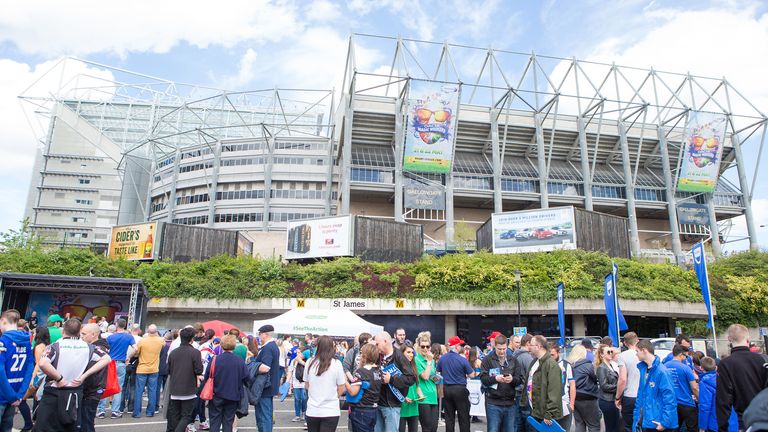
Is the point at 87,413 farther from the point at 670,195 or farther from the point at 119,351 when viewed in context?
the point at 670,195

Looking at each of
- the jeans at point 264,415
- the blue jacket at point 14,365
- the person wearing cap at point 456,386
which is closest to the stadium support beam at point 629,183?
the person wearing cap at point 456,386

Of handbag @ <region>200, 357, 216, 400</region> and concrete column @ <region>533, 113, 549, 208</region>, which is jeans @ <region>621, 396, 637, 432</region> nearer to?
handbag @ <region>200, 357, 216, 400</region>

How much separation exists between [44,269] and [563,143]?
5111 cm

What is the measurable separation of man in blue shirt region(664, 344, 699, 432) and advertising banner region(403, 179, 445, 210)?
39551 millimetres

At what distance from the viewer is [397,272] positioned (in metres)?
29.2

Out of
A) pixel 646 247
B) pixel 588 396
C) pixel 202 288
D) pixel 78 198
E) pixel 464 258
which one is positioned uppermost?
pixel 78 198

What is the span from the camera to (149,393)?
10844 millimetres

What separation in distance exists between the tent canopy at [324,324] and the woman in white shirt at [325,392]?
30.2ft

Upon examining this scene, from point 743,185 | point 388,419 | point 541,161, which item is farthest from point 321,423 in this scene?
point 743,185

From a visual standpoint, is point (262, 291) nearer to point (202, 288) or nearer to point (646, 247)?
point (202, 288)

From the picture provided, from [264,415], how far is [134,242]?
2885 centimetres

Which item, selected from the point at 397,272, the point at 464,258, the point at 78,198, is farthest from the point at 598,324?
the point at 78,198

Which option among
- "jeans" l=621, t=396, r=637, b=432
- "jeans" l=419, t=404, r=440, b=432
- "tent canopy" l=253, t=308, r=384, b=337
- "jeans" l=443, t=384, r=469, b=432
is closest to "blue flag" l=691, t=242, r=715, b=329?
"jeans" l=621, t=396, r=637, b=432

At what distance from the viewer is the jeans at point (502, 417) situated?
7738 mm
